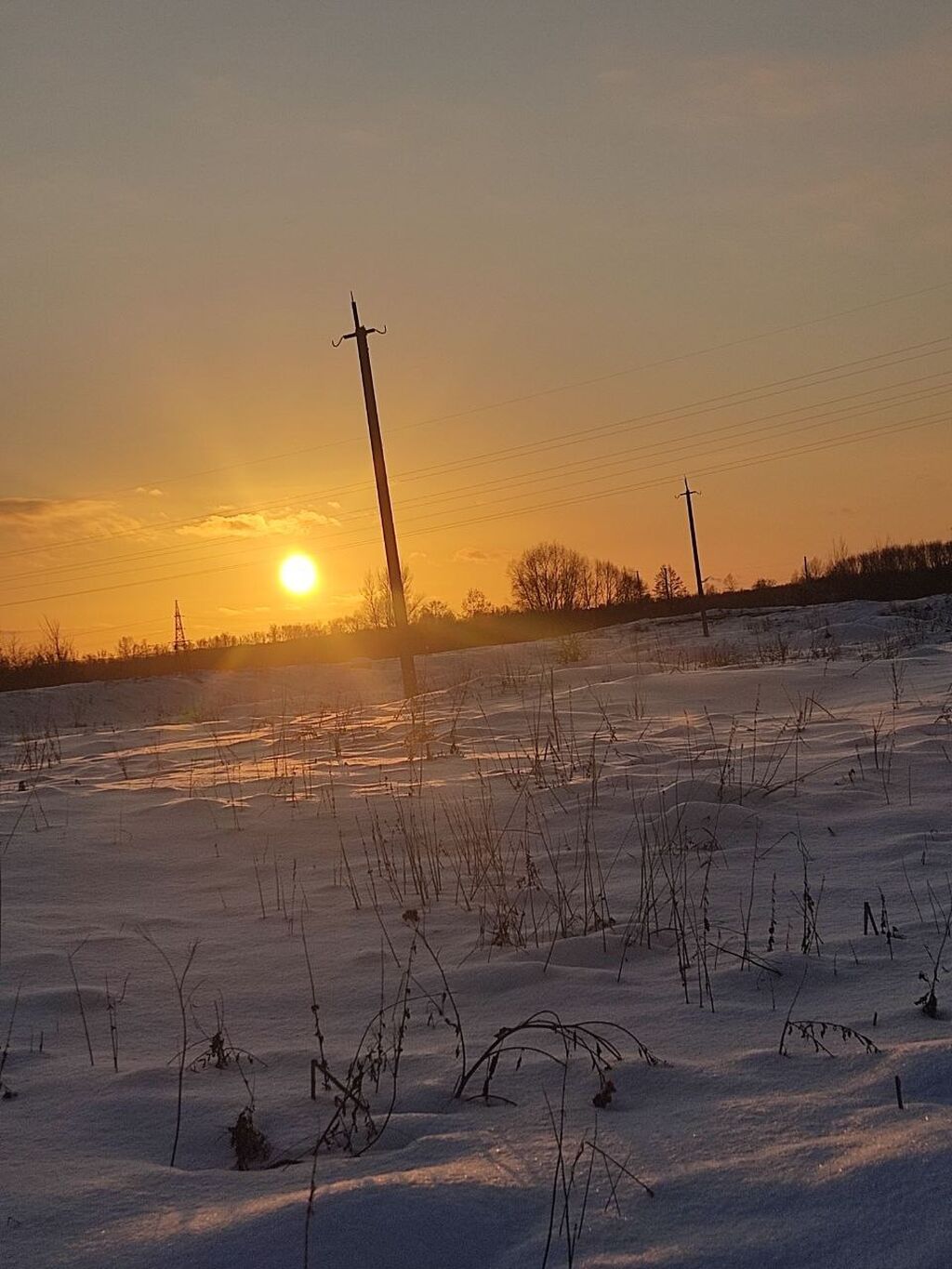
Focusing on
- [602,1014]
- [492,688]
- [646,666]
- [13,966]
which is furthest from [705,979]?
[646,666]

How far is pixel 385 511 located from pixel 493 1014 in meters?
14.8

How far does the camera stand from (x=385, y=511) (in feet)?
56.8

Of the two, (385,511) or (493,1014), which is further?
(385,511)

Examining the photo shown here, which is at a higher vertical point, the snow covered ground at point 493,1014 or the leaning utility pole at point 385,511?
the leaning utility pole at point 385,511

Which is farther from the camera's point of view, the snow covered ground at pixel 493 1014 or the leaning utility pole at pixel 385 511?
the leaning utility pole at pixel 385 511

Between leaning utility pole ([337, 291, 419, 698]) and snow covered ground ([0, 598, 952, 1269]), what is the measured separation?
10.1m

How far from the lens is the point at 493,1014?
295cm

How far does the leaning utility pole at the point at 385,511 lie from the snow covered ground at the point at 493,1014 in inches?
398

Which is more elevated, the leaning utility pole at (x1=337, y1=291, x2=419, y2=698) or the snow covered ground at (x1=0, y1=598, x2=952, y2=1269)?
the leaning utility pole at (x1=337, y1=291, x2=419, y2=698)

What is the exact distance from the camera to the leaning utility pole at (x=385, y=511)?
17.2m

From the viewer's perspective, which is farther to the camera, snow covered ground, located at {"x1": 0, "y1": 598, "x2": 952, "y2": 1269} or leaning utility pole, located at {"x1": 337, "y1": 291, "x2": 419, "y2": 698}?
leaning utility pole, located at {"x1": 337, "y1": 291, "x2": 419, "y2": 698}

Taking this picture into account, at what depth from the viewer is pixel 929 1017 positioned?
2553 mm

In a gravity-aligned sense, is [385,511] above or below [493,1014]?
above

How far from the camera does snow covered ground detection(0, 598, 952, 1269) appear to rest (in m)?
1.82
